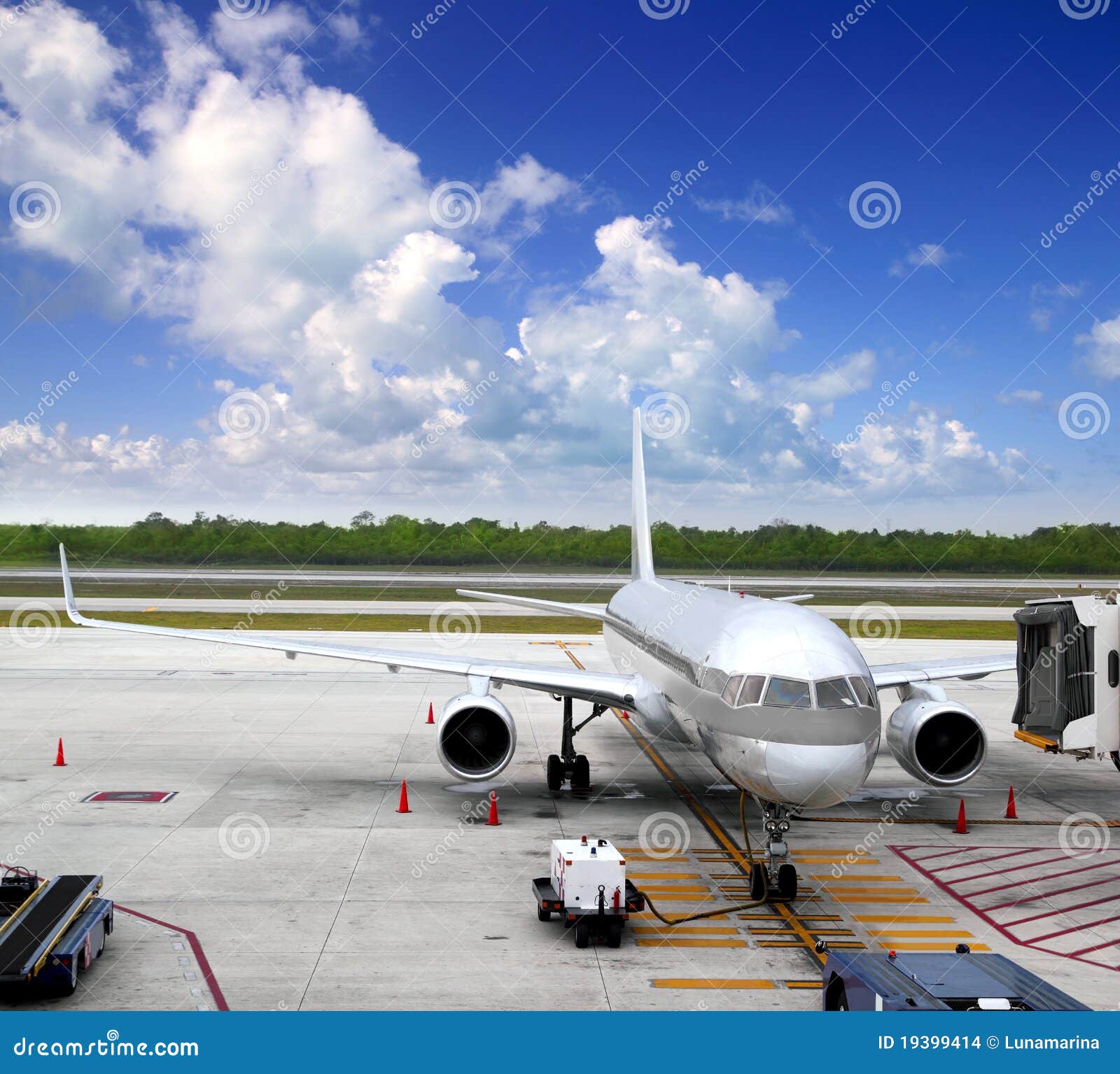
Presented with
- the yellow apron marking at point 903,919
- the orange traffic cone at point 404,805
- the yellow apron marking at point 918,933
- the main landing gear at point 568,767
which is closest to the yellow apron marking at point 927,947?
the yellow apron marking at point 918,933

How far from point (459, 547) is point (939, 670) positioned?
109 m

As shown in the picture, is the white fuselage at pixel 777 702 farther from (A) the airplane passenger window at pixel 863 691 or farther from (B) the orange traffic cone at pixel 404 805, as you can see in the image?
(B) the orange traffic cone at pixel 404 805

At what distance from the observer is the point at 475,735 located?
21141 millimetres

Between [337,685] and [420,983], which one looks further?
[337,685]

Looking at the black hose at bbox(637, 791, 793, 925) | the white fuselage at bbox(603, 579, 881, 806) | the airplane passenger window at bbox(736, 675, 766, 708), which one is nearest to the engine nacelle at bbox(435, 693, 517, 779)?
the white fuselage at bbox(603, 579, 881, 806)

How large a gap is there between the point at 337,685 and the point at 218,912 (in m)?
25.0

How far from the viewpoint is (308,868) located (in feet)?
57.3

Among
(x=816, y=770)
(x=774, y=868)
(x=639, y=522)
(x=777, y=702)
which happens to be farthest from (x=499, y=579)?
(x=816, y=770)

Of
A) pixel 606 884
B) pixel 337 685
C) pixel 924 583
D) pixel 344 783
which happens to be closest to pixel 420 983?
pixel 606 884

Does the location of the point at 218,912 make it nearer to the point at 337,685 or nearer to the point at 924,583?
the point at 337,685

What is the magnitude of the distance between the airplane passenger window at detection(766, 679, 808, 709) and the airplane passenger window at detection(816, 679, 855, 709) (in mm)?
181

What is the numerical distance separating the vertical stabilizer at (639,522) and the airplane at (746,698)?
2.04ft

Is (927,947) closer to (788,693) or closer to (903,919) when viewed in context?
(903,919)

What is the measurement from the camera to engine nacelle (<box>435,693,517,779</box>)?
20922 millimetres
